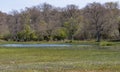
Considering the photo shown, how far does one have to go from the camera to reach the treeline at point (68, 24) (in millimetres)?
127312

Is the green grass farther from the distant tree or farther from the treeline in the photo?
the distant tree

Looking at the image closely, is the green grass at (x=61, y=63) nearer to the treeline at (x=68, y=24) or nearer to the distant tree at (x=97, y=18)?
the treeline at (x=68, y=24)

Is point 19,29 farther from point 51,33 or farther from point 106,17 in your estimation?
point 106,17

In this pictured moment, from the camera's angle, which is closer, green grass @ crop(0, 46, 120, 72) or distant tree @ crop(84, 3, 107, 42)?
green grass @ crop(0, 46, 120, 72)

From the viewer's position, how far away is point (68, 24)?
454ft

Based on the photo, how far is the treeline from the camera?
12731 centimetres

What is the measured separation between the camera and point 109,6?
145 meters

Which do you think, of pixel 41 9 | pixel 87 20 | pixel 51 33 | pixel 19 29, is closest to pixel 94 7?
pixel 87 20

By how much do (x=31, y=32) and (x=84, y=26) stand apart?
21035mm

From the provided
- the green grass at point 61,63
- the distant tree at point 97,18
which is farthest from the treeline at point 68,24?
the green grass at point 61,63

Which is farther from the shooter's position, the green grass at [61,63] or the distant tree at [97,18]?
the distant tree at [97,18]

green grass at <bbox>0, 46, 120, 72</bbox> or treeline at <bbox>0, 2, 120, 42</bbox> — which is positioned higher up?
treeline at <bbox>0, 2, 120, 42</bbox>

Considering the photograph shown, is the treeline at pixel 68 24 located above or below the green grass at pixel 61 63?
above

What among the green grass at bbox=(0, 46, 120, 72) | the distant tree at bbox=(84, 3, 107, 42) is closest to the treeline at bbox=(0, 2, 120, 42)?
the distant tree at bbox=(84, 3, 107, 42)
